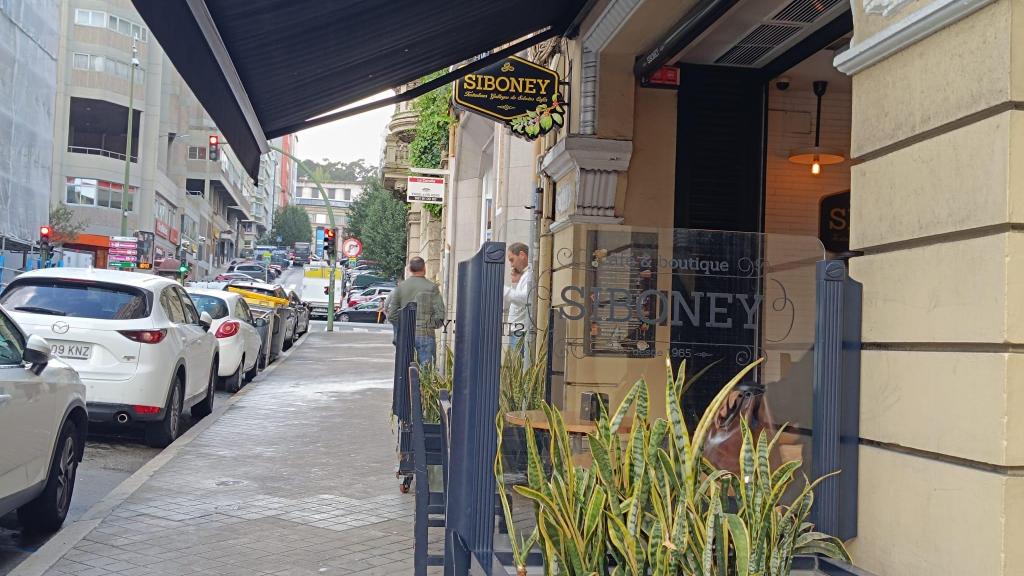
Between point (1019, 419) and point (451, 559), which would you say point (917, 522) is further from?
point (451, 559)

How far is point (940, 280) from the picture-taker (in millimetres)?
3428

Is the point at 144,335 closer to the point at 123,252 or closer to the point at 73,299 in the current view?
the point at 73,299

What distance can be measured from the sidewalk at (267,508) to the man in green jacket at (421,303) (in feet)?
3.63

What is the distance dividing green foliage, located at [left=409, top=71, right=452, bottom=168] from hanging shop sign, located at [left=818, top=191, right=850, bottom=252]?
1163cm

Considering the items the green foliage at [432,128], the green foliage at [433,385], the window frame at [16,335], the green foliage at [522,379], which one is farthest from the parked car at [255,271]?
the green foliage at [522,379]

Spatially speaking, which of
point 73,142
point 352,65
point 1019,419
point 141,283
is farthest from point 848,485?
point 73,142

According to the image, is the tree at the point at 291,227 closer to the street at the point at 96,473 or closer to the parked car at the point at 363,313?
the parked car at the point at 363,313

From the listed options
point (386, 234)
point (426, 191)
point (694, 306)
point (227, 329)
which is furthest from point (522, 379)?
point (386, 234)

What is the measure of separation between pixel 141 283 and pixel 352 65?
→ 3211mm

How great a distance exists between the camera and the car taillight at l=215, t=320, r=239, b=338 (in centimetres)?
1469

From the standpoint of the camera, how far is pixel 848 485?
12.9ft

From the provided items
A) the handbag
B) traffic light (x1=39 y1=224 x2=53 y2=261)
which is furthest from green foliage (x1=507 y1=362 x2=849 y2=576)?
traffic light (x1=39 y1=224 x2=53 y2=261)

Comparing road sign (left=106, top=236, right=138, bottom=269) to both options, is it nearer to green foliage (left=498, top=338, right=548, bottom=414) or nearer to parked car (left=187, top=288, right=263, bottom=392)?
parked car (left=187, top=288, right=263, bottom=392)

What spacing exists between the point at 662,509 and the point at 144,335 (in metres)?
7.42
